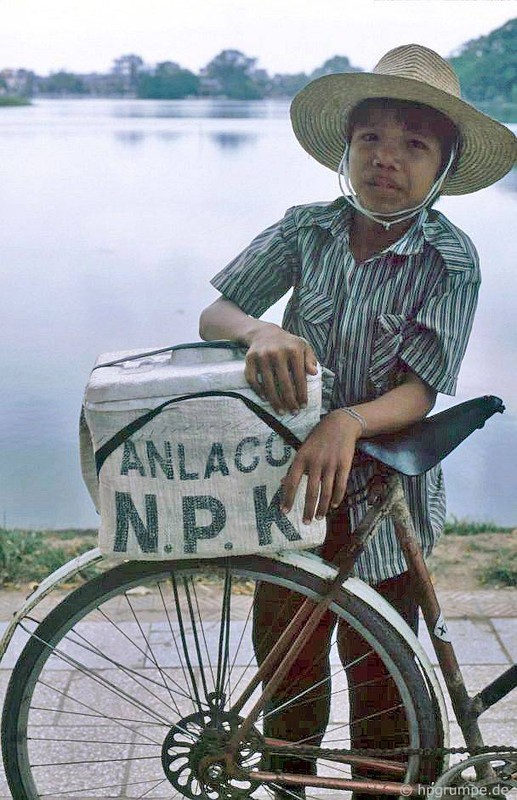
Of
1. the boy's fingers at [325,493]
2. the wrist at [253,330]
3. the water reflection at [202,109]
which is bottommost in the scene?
the boy's fingers at [325,493]

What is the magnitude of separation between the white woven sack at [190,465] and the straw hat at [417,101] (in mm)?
635

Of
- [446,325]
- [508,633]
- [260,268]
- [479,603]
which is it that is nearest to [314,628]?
[446,325]

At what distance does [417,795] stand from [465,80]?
2.86 metres

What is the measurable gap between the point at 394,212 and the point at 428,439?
18.5 inches

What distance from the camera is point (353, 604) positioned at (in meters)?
1.88

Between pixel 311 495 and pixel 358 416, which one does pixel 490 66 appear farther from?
pixel 311 495

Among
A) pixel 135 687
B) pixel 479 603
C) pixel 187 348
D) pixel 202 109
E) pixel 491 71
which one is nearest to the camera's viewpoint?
pixel 187 348

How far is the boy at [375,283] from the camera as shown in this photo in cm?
184

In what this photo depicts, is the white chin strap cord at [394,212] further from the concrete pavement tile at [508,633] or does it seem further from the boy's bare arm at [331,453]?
the concrete pavement tile at [508,633]

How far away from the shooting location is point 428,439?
188 cm

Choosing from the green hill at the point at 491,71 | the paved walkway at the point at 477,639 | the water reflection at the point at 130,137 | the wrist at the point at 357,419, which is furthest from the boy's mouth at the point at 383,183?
the water reflection at the point at 130,137

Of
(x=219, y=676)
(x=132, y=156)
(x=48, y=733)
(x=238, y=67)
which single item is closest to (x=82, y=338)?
(x=132, y=156)

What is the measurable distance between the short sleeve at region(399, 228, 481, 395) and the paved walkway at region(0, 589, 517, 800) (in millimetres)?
1356

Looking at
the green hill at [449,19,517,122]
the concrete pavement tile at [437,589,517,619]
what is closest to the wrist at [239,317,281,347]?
the concrete pavement tile at [437,589,517,619]
